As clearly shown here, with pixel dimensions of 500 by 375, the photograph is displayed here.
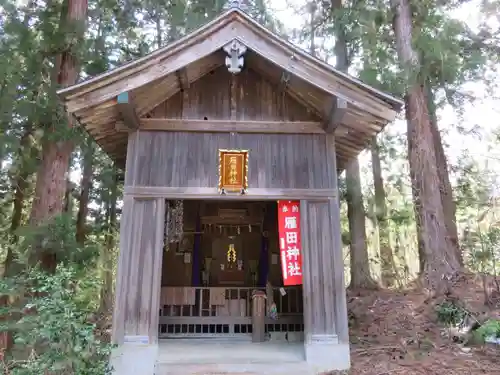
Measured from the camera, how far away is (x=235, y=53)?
22.2ft

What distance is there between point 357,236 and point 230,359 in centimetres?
754

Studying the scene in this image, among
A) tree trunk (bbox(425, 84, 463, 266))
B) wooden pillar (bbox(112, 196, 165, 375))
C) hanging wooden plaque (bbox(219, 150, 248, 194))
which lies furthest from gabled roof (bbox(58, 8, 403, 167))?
tree trunk (bbox(425, 84, 463, 266))

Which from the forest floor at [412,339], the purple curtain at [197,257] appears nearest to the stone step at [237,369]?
the forest floor at [412,339]

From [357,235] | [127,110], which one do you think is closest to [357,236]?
[357,235]

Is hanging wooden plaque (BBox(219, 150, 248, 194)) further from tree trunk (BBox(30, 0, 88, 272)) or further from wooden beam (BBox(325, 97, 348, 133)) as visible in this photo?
tree trunk (BBox(30, 0, 88, 272))

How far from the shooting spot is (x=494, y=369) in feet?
19.1

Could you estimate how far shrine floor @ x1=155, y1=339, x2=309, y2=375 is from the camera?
6215mm

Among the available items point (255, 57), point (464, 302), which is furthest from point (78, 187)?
point (464, 302)

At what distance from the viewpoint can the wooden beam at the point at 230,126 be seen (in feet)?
23.8

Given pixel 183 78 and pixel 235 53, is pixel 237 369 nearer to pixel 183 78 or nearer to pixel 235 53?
pixel 183 78

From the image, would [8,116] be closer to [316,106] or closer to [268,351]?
[316,106]

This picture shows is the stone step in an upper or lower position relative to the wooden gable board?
lower

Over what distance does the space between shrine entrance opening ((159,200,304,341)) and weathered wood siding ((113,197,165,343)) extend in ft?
6.46

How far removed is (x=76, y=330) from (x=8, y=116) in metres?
7.72
